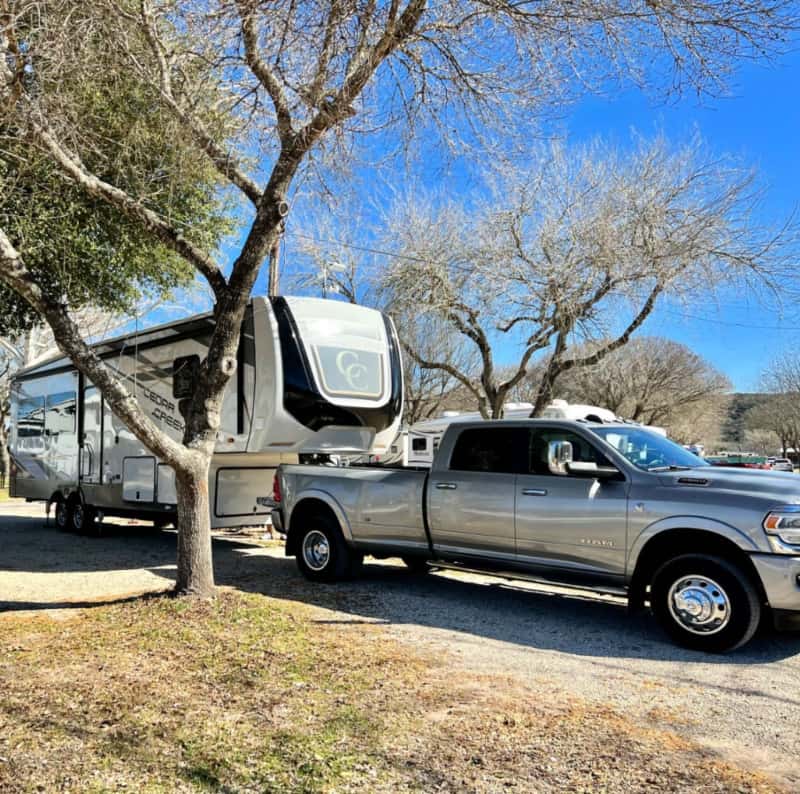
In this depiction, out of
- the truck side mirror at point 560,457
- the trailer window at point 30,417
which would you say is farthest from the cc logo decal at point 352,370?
the trailer window at point 30,417

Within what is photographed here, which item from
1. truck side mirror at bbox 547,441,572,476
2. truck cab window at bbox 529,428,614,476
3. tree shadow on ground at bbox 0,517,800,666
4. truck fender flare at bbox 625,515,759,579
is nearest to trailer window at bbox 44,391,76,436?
tree shadow on ground at bbox 0,517,800,666

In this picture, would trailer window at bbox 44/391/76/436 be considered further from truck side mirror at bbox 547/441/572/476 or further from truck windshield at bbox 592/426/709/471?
truck windshield at bbox 592/426/709/471

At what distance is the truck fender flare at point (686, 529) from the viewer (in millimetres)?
5984

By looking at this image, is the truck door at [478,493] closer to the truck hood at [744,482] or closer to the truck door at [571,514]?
the truck door at [571,514]

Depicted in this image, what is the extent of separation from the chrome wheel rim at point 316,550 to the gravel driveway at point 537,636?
0.28 m

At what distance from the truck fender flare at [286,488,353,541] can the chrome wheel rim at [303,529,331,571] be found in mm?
305

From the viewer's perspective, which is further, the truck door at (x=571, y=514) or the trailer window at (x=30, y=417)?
the trailer window at (x=30, y=417)

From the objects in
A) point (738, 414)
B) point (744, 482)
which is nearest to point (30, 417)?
point (744, 482)

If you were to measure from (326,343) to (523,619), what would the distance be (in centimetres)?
437

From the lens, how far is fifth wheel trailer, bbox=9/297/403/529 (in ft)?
31.7

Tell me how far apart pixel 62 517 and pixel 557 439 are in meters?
10.8

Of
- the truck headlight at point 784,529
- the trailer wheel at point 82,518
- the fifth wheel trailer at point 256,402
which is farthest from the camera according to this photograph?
the trailer wheel at point 82,518

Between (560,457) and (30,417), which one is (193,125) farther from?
(30,417)

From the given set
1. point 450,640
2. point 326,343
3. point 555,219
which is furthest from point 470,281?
point 450,640
